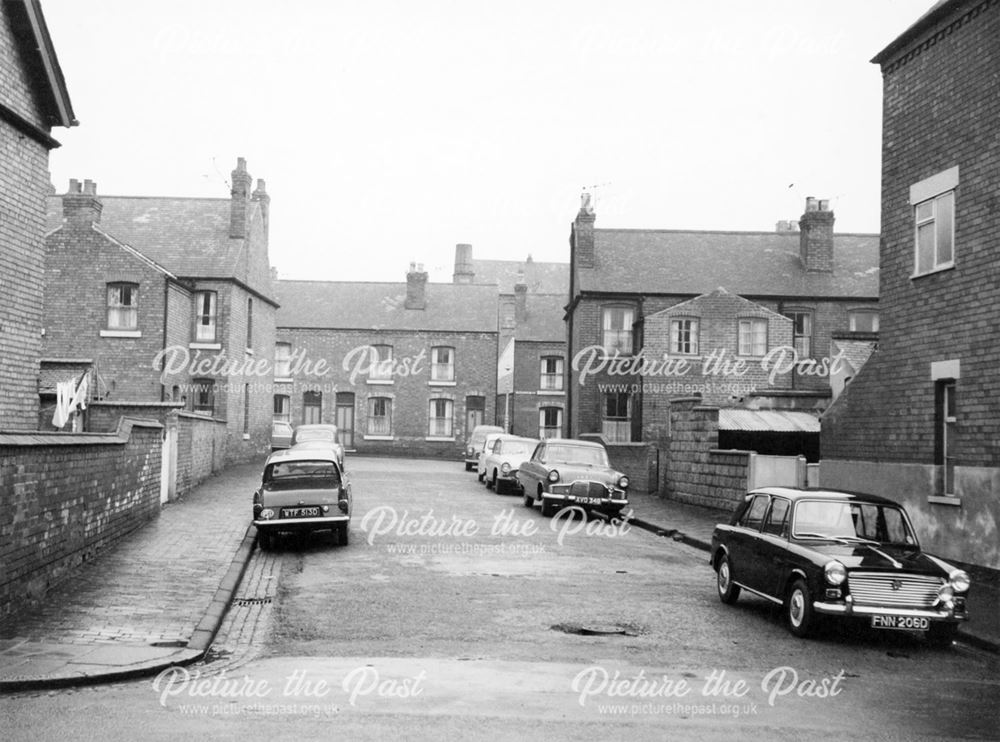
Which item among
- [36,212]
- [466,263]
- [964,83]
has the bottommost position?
[36,212]

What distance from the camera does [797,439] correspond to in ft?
84.4

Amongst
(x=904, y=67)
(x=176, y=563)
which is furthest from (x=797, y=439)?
(x=176, y=563)

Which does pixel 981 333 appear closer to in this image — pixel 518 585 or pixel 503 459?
pixel 518 585

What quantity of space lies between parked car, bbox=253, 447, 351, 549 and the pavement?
23.1 inches

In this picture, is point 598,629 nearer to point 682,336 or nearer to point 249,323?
point 682,336

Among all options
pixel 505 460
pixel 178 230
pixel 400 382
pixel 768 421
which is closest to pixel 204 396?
pixel 178 230

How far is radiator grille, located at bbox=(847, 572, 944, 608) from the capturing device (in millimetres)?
9516

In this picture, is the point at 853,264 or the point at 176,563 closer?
the point at 176,563

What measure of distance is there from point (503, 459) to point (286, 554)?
13.3 m

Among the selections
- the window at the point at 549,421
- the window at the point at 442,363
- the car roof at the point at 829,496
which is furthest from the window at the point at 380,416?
the car roof at the point at 829,496

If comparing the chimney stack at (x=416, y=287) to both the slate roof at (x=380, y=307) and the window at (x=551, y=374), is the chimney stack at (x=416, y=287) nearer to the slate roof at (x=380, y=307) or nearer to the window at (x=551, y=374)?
the slate roof at (x=380, y=307)

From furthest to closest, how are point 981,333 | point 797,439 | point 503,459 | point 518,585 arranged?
point 503,459 → point 797,439 → point 981,333 → point 518,585

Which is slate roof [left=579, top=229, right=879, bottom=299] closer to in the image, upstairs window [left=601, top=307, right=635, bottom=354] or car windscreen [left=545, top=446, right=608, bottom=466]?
upstairs window [left=601, top=307, right=635, bottom=354]

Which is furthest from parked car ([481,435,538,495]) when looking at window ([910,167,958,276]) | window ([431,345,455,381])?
window ([431,345,455,381])
